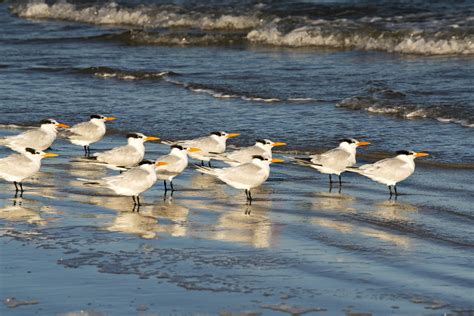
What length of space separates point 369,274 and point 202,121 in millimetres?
8407

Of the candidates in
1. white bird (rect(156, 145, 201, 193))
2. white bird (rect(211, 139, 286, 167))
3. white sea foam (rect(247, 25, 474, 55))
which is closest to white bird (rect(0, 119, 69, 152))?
white bird (rect(156, 145, 201, 193))

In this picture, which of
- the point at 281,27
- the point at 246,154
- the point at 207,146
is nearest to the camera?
the point at 246,154

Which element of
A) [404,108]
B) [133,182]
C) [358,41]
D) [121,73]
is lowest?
[121,73]

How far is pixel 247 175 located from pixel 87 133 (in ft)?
11.3

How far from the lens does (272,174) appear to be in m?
12.7

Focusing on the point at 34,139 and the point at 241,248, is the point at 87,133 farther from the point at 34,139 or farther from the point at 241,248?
the point at 241,248

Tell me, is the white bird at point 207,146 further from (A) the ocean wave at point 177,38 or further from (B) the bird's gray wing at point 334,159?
(A) the ocean wave at point 177,38

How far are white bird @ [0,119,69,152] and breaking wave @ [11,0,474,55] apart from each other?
10057 mm

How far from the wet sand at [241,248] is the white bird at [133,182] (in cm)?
16

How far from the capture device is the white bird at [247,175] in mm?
11297

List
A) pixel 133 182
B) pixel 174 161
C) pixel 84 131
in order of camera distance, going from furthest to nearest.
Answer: pixel 84 131 → pixel 174 161 → pixel 133 182

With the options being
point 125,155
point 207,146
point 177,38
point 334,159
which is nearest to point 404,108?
point 207,146

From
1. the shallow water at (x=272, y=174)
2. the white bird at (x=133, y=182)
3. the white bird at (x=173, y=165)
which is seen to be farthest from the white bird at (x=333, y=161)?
the white bird at (x=133, y=182)

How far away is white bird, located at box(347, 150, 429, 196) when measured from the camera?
11547mm
